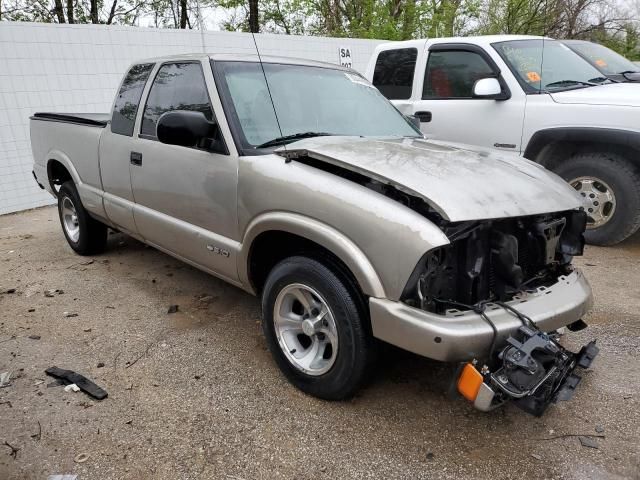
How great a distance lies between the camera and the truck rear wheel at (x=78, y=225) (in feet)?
16.6

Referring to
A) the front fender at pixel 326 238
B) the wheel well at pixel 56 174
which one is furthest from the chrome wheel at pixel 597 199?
the wheel well at pixel 56 174

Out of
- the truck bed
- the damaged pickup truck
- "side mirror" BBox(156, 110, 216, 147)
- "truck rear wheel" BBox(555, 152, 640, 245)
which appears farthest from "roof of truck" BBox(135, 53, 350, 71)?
"truck rear wheel" BBox(555, 152, 640, 245)

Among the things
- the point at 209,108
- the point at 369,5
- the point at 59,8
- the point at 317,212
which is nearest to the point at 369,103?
the point at 209,108

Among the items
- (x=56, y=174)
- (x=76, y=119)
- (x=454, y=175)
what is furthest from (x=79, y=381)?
(x=56, y=174)

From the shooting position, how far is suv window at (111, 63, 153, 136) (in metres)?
4.12

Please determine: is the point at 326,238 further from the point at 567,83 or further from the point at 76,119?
the point at 567,83

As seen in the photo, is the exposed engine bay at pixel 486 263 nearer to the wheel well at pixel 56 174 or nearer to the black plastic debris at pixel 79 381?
the black plastic debris at pixel 79 381

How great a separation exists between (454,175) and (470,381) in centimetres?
101

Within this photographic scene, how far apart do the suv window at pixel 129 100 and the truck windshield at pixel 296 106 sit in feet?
3.57

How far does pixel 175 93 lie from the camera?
3.73 metres

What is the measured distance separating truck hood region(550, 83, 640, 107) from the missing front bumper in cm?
343

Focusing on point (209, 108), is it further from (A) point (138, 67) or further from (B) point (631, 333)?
(B) point (631, 333)

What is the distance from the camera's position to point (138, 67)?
171 inches

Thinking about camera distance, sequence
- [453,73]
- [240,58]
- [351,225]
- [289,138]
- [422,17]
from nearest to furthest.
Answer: [351,225] < [289,138] < [240,58] < [453,73] < [422,17]
